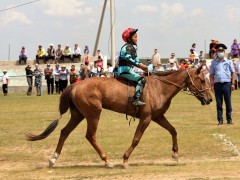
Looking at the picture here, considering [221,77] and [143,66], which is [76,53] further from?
[143,66]

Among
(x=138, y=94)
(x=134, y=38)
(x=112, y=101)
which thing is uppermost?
(x=134, y=38)

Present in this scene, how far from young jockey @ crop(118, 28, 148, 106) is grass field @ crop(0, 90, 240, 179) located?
5.31 ft

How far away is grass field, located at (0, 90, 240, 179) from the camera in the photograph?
10.7 m

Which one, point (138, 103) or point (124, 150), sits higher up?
point (138, 103)

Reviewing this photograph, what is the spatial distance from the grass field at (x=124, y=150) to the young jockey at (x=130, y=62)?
1619mm

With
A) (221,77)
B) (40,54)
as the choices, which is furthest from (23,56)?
(221,77)

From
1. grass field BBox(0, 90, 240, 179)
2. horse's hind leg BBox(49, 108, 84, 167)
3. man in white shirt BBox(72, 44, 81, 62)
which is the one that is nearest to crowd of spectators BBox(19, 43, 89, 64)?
man in white shirt BBox(72, 44, 81, 62)

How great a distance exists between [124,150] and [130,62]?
2.99m

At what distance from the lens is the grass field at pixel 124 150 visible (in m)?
10.7

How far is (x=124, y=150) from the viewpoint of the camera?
13.6 metres

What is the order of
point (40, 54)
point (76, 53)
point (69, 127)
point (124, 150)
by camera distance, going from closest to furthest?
point (69, 127) → point (124, 150) → point (76, 53) → point (40, 54)

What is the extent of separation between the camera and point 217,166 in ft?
36.4

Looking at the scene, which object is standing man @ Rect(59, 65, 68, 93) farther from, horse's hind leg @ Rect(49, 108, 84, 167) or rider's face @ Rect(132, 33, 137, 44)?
rider's face @ Rect(132, 33, 137, 44)

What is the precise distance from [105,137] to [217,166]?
491cm
